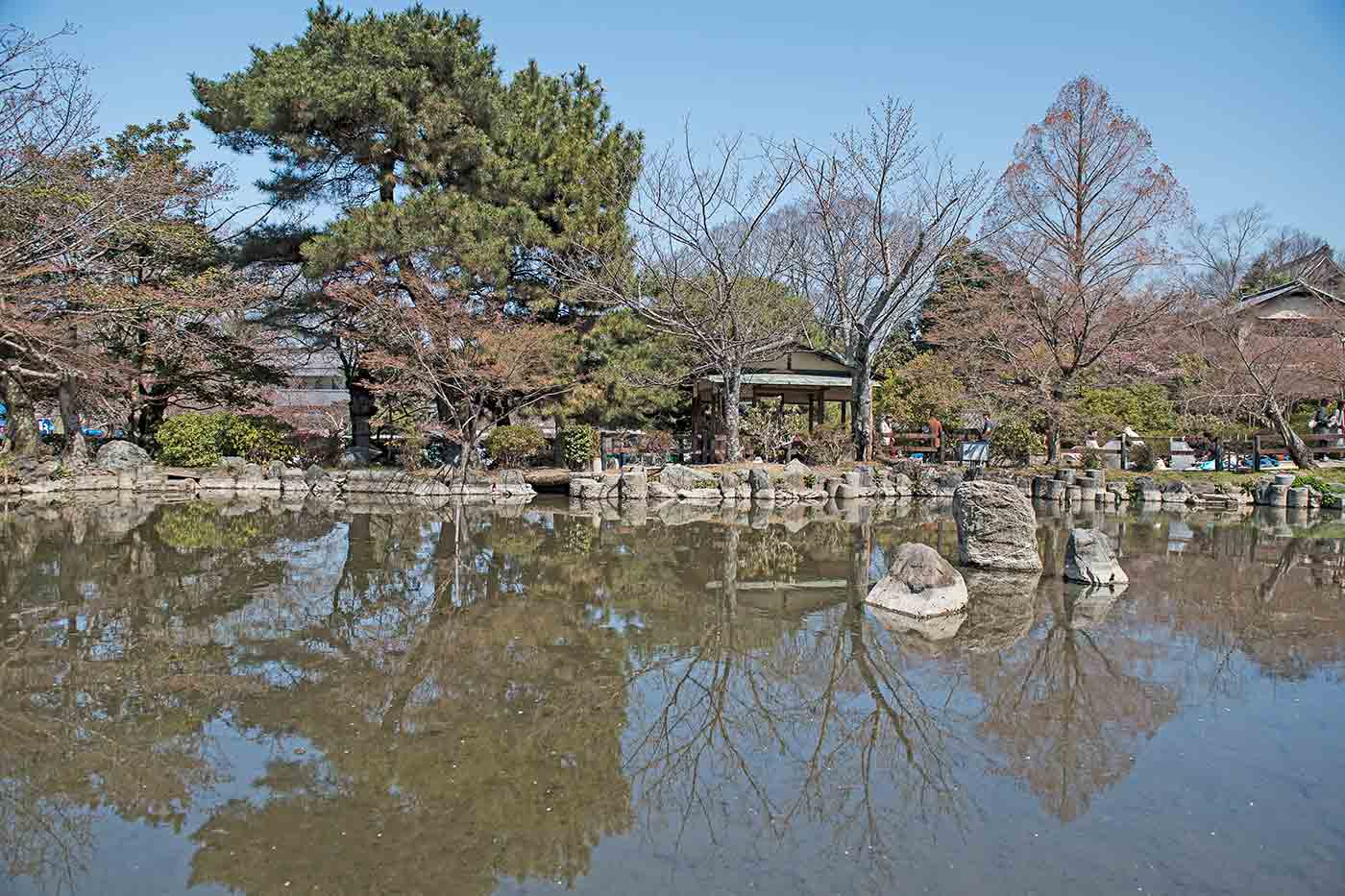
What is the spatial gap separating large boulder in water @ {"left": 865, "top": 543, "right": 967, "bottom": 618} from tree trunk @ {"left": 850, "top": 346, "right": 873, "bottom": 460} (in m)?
12.0

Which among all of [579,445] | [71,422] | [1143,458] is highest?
[71,422]

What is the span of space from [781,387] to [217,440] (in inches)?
504

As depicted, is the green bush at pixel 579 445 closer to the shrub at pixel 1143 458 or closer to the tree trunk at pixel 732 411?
the tree trunk at pixel 732 411

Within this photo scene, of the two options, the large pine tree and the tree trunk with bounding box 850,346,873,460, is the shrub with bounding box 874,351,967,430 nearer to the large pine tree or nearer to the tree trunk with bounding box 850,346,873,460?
the tree trunk with bounding box 850,346,873,460

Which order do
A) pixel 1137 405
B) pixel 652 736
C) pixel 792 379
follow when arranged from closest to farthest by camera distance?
pixel 652 736 < pixel 792 379 < pixel 1137 405

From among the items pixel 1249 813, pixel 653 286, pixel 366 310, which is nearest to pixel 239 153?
pixel 366 310

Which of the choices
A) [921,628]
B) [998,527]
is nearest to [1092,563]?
[998,527]

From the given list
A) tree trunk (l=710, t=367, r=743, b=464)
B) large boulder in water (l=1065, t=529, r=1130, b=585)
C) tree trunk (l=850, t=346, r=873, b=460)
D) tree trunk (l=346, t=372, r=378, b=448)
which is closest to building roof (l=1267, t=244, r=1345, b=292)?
tree trunk (l=850, t=346, r=873, b=460)

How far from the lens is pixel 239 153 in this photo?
1731 cm

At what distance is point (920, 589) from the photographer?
6.94 m

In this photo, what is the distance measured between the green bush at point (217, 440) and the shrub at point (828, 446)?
11.6 metres

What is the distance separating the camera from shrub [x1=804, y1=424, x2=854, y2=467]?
18.9m

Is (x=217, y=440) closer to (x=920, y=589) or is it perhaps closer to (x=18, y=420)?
(x=18, y=420)

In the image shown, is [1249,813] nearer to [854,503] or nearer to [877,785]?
[877,785]
